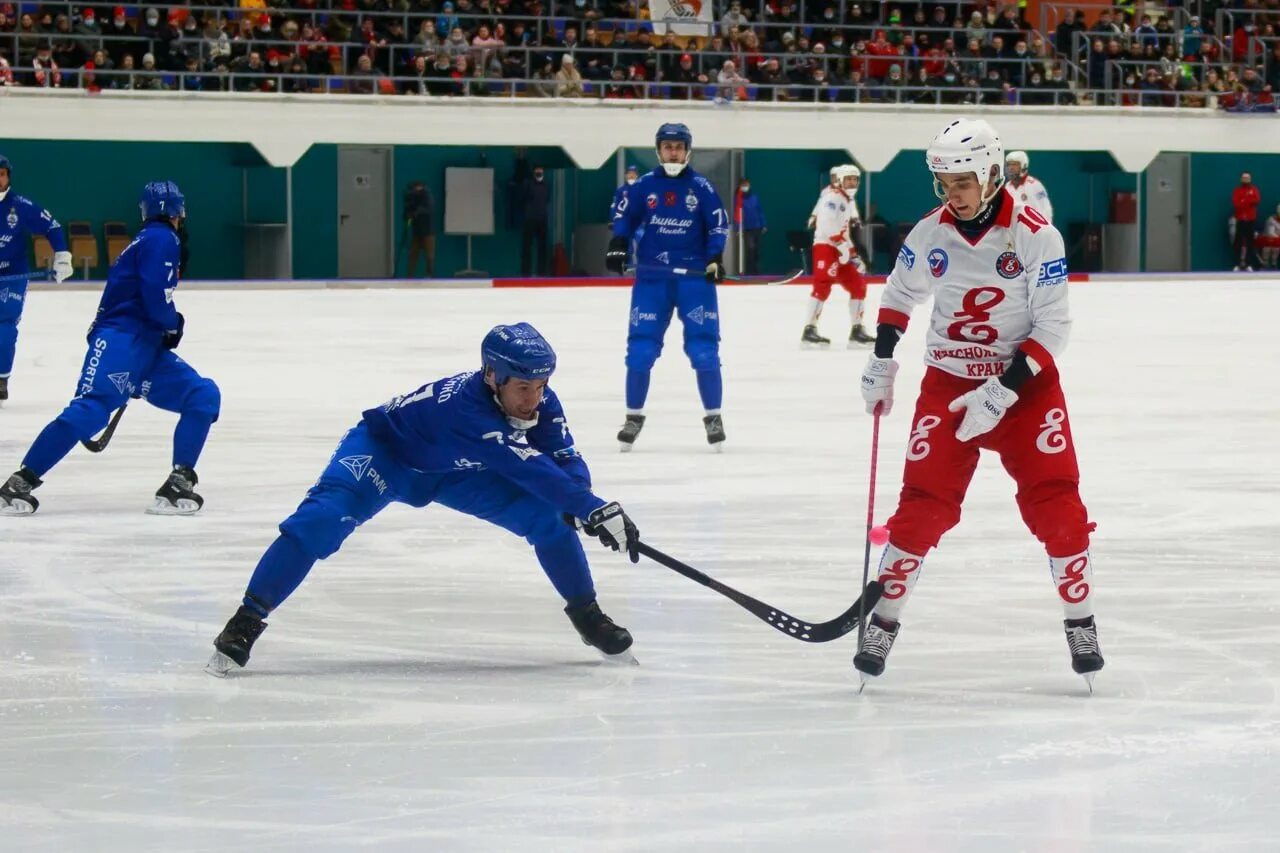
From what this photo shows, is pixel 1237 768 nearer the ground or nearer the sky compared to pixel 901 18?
nearer the ground

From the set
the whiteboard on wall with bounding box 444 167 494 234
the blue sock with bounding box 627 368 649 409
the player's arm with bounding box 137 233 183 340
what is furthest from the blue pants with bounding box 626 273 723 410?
the whiteboard on wall with bounding box 444 167 494 234

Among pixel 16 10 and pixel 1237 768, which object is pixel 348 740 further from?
pixel 16 10

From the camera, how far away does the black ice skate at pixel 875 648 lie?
4770 mm

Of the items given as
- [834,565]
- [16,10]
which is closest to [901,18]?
[16,10]

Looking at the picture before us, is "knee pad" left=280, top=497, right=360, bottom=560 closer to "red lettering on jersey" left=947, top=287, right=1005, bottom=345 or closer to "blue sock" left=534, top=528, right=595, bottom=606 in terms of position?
"blue sock" left=534, top=528, right=595, bottom=606

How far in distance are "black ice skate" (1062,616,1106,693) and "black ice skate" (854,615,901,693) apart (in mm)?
408

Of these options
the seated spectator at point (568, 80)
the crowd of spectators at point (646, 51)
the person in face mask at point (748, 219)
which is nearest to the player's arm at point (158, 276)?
the crowd of spectators at point (646, 51)

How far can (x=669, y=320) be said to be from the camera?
9.68 meters

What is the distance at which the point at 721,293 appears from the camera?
923 inches

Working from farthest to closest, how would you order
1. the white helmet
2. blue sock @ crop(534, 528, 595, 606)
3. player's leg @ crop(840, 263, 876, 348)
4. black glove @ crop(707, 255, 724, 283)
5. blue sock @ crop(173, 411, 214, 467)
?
player's leg @ crop(840, 263, 876, 348) → black glove @ crop(707, 255, 724, 283) → blue sock @ crop(173, 411, 214, 467) → blue sock @ crop(534, 528, 595, 606) → the white helmet

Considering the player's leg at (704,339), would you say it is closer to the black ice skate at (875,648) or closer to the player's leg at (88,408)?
the player's leg at (88,408)

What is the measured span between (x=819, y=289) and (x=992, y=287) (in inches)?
459

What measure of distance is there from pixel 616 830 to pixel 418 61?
23.4 meters

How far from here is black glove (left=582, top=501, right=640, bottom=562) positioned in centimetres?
Result: 461
